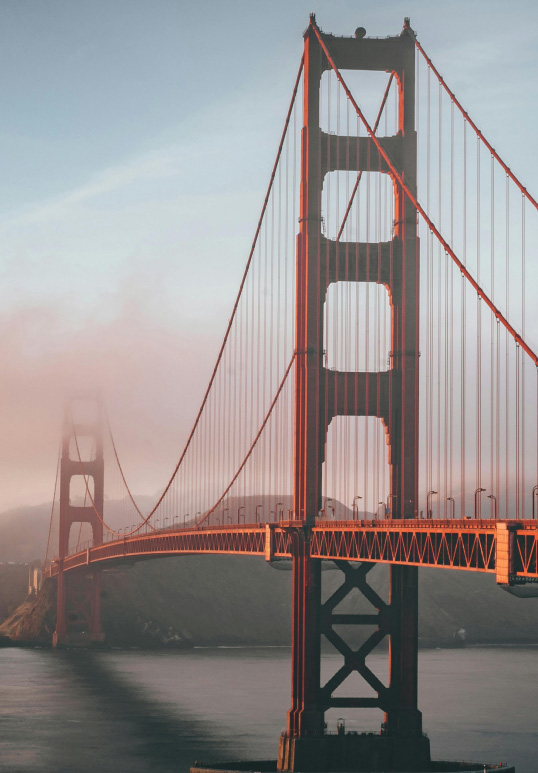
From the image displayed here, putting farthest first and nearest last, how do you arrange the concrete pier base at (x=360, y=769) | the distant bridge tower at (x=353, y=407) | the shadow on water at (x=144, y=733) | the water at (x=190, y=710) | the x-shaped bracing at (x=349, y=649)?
the water at (x=190, y=710)
the shadow on water at (x=144, y=733)
the distant bridge tower at (x=353, y=407)
the x-shaped bracing at (x=349, y=649)
the concrete pier base at (x=360, y=769)

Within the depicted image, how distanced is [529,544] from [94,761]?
26003 millimetres

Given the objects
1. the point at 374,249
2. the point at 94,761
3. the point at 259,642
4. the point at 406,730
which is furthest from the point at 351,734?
the point at 259,642

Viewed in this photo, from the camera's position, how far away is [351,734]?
130 feet

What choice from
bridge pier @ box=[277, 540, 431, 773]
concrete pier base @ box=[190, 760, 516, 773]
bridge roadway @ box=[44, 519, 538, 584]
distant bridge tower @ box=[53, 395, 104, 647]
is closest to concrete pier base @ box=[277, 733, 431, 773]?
bridge pier @ box=[277, 540, 431, 773]

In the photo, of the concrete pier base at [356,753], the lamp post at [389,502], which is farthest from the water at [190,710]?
the lamp post at [389,502]

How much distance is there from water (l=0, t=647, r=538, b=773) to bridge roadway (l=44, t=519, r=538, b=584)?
748 centimetres

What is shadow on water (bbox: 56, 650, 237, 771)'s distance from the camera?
45906mm

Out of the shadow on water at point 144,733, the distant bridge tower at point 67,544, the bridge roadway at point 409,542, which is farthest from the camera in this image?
the distant bridge tower at point 67,544

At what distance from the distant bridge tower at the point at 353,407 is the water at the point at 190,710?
489 cm

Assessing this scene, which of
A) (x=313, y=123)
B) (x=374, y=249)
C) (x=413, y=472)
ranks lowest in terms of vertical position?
(x=413, y=472)

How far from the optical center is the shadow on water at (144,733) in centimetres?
4591

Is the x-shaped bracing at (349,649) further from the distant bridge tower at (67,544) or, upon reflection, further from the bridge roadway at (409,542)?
the distant bridge tower at (67,544)

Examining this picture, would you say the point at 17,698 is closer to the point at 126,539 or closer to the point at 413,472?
the point at 126,539

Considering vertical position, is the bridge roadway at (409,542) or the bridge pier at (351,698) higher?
the bridge roadway at (409,542)
